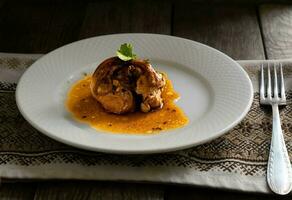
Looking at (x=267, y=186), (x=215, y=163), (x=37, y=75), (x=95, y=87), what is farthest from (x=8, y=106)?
(x=267, y=186)

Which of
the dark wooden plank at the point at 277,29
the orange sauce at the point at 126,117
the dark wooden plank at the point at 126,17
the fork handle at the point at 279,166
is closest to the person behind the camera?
the fork handle at the point at 279,166

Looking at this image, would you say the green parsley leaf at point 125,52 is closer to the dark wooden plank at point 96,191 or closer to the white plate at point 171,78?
the white plate at point 171,78

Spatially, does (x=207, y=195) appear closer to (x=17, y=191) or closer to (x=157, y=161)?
(x=157, y=161)

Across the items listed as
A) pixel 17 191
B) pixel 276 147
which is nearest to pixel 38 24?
pixel 17 191

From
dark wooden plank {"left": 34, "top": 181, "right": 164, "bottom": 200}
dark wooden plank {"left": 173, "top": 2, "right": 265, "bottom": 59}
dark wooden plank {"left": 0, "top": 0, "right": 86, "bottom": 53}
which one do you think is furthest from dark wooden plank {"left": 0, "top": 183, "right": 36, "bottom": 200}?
dark wooden plank {"left": 173, "top": 2, "right": 265, "bottom": 59}

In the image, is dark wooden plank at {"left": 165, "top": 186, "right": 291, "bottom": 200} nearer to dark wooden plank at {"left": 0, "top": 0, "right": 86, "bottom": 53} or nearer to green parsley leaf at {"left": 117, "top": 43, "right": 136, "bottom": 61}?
green parsley leaf at {"left": 117, "top": 43, "right": 136, "bottom": 61}

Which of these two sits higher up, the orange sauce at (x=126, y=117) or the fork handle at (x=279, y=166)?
the fork handle at (x=279, y=166)

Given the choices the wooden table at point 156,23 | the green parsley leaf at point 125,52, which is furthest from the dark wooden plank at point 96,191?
the wooden table at point 156,23
